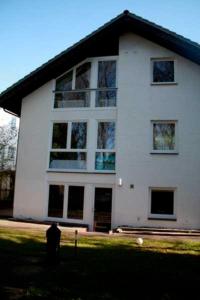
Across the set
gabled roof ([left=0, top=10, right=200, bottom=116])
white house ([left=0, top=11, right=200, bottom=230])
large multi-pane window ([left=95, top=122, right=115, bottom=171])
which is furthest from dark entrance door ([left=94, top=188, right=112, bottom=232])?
gabled roof ([left=0, top=10, right=200, bottom=116])

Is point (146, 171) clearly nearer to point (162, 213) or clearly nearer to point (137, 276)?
point (162, 213)

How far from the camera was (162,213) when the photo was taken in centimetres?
1612

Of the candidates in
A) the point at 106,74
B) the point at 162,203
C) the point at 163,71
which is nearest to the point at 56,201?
the point at 162,203

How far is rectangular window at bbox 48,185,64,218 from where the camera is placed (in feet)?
57.0

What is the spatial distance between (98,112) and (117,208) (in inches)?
186

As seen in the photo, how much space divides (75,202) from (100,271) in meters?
9.57

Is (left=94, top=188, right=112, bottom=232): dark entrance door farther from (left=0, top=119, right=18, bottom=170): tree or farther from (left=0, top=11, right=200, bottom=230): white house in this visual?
(left=0, top=119, right=18, bottom=170): tree

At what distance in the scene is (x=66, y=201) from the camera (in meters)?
17.3

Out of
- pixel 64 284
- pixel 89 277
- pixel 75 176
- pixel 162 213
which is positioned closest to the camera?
pixel 64 284

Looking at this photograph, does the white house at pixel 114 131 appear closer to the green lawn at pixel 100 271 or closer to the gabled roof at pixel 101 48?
the gabled roof at pixel 101 48

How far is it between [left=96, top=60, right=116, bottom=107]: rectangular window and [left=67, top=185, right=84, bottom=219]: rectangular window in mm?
4279

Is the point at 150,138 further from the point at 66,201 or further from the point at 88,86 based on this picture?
the point at 66,201

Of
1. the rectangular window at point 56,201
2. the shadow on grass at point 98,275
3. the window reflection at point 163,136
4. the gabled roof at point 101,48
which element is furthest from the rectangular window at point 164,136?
the shadow on grass at point 98,275

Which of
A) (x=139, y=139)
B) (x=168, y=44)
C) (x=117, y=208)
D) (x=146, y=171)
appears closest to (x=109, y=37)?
(x=168, y=44)
